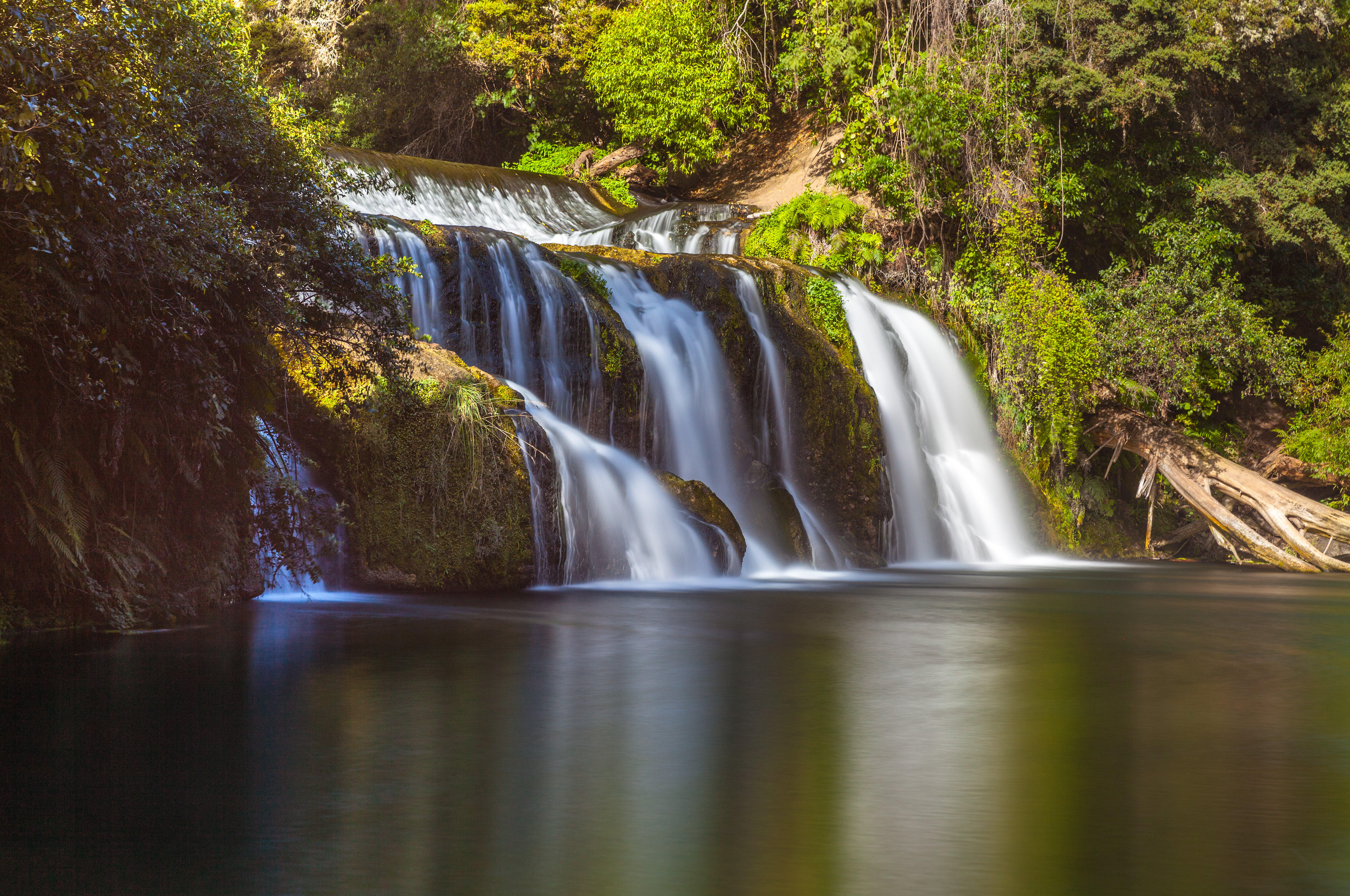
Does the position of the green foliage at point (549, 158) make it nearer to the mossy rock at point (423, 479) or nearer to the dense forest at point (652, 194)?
the dense forest at point (652, 194)

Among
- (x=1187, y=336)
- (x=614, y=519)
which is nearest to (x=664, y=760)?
(x=614, y=519)

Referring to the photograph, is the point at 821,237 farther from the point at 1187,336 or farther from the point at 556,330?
the point at 556,330

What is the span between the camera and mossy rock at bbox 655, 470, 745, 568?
41.3 feet

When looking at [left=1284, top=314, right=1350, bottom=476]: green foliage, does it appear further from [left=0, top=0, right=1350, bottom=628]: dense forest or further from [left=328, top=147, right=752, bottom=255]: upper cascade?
[left=328, top=147, right=752, bottom=255]: upper cascade

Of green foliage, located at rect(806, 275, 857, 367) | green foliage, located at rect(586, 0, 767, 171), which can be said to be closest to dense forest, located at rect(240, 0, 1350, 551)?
green foliage, located at rect(806, 275, 857, 367)

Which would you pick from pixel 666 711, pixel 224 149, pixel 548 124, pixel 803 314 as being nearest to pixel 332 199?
pixel 224 149

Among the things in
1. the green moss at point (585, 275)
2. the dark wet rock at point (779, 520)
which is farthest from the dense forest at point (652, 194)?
the dark wet rock at point (779, 520)

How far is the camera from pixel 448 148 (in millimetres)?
34469

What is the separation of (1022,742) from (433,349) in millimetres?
8007

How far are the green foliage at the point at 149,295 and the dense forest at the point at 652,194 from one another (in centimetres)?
3

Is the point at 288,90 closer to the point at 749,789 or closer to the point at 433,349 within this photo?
the point at 433,349

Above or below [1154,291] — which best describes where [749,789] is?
below

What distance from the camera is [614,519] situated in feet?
39.4

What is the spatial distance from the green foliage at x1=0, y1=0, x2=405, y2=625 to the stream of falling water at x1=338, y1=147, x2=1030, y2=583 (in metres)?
3.04
